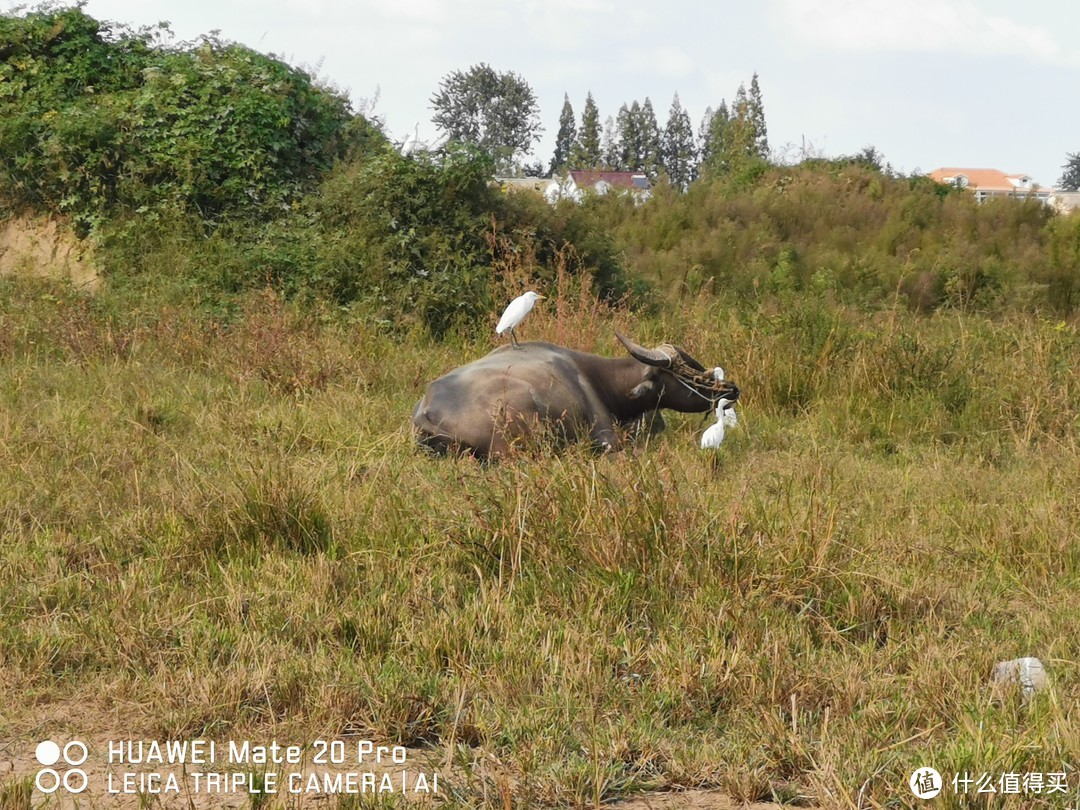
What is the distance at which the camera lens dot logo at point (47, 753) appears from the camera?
3208mm

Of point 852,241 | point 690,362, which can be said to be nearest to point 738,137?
point 852,241

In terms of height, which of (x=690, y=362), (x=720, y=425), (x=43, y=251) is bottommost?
(x=720, y=425)

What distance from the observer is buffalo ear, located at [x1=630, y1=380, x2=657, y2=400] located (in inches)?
287

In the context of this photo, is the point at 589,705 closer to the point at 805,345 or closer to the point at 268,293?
the point at 805,345

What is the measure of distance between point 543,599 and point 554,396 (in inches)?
102

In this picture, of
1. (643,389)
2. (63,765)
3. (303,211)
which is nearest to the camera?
(63,765)

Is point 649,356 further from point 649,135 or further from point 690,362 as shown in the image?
point 649,135

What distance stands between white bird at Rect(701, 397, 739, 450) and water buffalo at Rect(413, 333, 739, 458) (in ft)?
0.55

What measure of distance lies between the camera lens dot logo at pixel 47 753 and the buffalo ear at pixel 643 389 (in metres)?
4.53

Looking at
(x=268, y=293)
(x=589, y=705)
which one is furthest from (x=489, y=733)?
(x=268, y=293)

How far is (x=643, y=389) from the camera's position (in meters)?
7.31

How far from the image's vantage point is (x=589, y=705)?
136 inches

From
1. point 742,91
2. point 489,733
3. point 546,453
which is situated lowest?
point 489,733

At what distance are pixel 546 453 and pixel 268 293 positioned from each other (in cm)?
561
